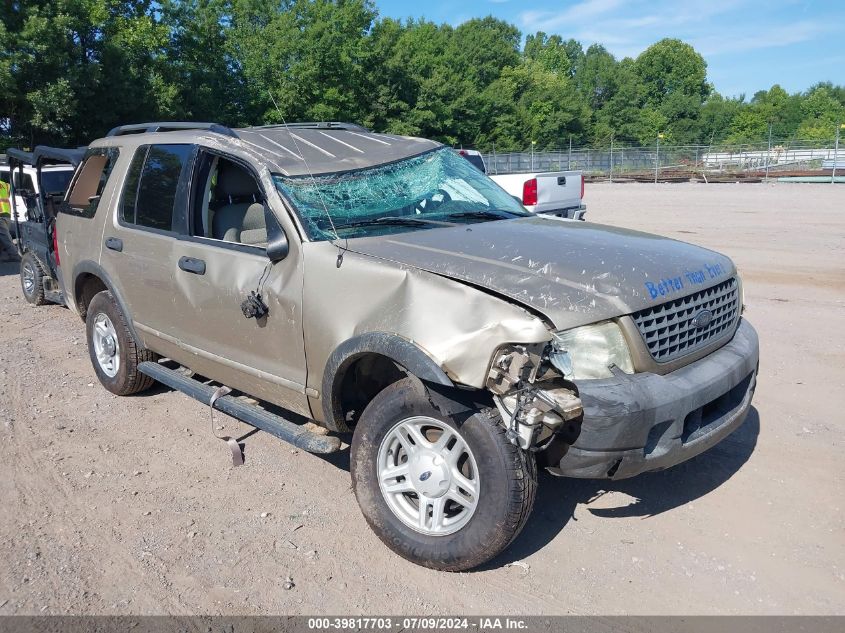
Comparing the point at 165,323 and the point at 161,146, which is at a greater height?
the point at 161,146

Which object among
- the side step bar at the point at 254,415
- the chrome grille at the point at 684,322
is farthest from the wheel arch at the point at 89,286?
the chrome grille at the point at 684,322

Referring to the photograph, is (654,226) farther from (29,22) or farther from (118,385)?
(29,22)

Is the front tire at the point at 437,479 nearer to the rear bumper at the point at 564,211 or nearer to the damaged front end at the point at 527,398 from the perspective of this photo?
the damaged front end at the point at 527,398

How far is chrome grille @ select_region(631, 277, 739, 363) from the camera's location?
3.19m

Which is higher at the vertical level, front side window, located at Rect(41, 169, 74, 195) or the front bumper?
front side window, located at Rect(41, 169, 74, 195)

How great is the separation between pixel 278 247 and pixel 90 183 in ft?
9.63

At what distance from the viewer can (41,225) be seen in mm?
7875

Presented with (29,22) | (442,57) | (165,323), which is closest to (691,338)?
(165,323)

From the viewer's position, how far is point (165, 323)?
4699 mm

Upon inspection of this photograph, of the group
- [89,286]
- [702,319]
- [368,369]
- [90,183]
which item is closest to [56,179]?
[90,183]

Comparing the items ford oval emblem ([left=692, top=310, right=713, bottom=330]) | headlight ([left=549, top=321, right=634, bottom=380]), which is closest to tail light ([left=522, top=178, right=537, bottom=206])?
ford oval emblem ([left=692, top=310, right=713, bottom=330])

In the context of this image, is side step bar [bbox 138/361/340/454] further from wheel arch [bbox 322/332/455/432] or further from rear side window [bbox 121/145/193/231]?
rear side window [bbox 121/145/193/231]

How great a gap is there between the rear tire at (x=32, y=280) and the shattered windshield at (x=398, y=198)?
621cm

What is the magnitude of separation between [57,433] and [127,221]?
158cm
